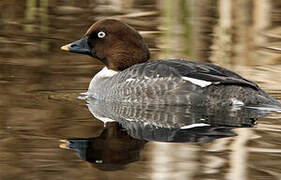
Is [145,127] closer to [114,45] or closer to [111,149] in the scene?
[111,149]

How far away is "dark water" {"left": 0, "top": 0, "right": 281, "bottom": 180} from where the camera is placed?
6.23m

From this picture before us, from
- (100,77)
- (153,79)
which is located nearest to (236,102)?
(153,79)

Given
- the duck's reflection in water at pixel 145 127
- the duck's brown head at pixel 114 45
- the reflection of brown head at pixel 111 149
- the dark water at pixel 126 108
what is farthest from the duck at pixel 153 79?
the reflection of brown head at pixel 111 149

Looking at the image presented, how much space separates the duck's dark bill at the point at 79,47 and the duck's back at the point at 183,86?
2.63 ft

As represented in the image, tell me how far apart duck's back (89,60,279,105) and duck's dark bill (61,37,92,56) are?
0.80 metres

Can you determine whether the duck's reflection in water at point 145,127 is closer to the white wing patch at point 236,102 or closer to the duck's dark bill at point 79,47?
the white wing patch at point 236,102

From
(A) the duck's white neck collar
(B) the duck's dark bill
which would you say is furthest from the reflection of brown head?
(B) the duck's dark bill

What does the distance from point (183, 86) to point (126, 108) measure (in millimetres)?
692

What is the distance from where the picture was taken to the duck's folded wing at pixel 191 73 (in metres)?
8.52

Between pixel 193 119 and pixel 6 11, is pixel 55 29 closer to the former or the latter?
pixel 6 11

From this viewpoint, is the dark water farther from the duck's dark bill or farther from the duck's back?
the duck's dark bill

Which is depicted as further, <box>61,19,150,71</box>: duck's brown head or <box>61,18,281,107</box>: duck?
<box>61,19,150,71</box>: duck's brown head

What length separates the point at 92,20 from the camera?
563 inches

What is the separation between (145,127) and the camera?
7762mm
